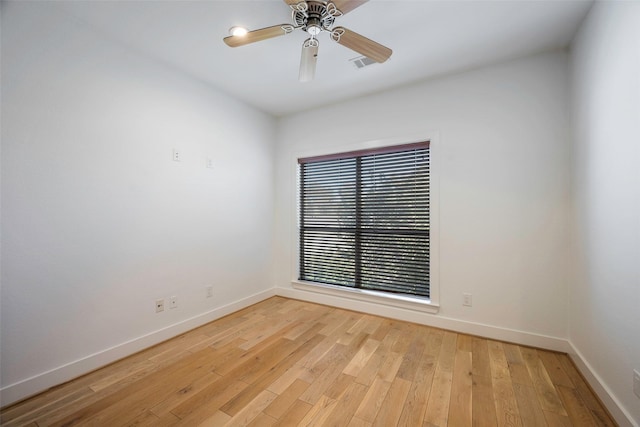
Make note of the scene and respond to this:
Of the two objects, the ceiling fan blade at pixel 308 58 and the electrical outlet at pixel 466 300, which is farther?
the electrical outlet at pixel 466 300

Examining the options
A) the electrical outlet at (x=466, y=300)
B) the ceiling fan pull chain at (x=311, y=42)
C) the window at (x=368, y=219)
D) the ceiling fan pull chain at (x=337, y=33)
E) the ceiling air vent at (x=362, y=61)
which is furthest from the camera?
the window at (x=368, y=219)

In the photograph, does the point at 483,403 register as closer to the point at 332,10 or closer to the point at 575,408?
the point at 575,408

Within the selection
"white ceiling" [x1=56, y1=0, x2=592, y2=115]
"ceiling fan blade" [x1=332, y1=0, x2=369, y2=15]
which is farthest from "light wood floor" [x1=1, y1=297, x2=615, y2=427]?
"white ceiling" [x1=56, y1=0, x2=592, y2=115]

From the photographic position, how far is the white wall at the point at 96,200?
163 cm

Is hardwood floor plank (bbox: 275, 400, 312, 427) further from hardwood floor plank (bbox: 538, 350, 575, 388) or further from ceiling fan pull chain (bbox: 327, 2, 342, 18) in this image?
ceiling fan pull chain (bbox: 327, 2, 342, 18)

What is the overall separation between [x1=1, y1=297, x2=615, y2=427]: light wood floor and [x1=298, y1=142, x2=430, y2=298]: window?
76 centimetres

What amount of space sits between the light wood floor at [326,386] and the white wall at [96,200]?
33 centimetres

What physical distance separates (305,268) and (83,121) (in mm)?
2778

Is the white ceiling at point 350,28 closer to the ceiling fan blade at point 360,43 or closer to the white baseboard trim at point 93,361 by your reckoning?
the ceiling fan blade at point 360,43

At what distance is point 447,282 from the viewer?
102 inches

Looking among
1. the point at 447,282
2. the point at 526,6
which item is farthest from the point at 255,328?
the point at 526,6

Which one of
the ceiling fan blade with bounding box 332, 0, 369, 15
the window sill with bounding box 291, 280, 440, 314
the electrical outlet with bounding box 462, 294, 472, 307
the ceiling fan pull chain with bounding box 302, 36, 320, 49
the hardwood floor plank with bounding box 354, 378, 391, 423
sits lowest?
the hardwood floor plank with bounding box 354, 378, 391, 423

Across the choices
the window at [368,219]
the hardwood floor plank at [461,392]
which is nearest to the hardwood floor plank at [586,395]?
the hardwood floor plank at [461,392]

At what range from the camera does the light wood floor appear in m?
1.47
